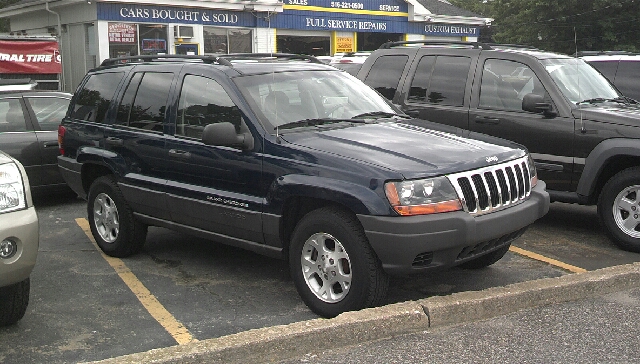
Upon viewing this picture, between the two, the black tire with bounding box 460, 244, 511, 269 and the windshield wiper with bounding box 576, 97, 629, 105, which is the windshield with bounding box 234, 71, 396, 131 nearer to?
the black tire with bounding box 460, 244, 511, 269

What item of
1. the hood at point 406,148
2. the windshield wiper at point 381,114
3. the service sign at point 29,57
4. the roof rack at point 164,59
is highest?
the service sign at point 29,57

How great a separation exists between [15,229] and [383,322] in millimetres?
2253

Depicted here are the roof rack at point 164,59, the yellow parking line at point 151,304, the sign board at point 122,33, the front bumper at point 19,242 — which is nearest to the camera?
the front bumper at point 19,242

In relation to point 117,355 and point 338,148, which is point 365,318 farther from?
point 117,355

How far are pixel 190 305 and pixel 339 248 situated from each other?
4.16 feet

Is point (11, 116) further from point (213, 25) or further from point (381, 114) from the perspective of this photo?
point (213, 25)

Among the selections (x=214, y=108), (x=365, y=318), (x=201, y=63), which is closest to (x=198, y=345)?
(x=365, y=318)

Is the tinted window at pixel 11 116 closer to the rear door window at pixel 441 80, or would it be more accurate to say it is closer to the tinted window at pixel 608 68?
the rear door window at pixel 441 80

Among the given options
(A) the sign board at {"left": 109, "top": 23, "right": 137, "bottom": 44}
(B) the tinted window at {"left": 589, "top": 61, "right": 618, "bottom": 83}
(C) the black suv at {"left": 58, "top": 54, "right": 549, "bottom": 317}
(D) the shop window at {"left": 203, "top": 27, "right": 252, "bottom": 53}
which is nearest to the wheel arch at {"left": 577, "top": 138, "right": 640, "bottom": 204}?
(C) the black suv at {"left": 58, "top": 54, "right": 549, "bottom": 317}

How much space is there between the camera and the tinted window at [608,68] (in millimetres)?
9508

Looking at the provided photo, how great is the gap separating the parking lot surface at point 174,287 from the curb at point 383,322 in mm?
577

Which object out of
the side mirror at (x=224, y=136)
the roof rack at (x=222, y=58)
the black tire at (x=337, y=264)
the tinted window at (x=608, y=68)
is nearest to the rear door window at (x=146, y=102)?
the roof rack at (x=222, y=58)

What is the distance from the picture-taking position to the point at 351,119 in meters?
5.80

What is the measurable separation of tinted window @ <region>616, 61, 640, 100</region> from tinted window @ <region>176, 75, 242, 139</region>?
5809 millimetres
